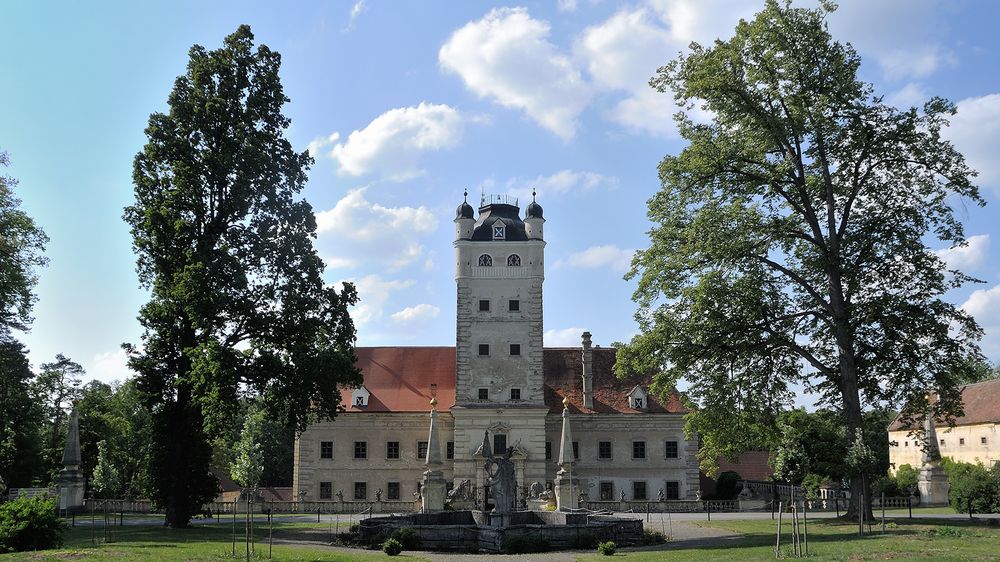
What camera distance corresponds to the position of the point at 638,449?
4634 centimetres

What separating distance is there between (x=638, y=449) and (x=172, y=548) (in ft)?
102

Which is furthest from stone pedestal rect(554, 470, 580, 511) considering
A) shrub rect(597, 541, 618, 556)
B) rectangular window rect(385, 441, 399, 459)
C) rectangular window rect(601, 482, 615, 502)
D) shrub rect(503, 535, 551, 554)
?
shrub rect(597, 541, 618, 556)

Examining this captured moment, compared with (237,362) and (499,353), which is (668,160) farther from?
(499,353)

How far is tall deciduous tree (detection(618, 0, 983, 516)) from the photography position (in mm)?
25812

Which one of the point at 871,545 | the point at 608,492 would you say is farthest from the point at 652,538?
the point at 608,492

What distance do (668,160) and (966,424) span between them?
3714 cm

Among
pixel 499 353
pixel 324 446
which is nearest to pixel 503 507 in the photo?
pixel 499 353

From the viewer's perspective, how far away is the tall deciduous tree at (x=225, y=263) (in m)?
26.9

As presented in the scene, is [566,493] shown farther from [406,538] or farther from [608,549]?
[608,549]

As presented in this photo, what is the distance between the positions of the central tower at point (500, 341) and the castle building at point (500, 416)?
57mm

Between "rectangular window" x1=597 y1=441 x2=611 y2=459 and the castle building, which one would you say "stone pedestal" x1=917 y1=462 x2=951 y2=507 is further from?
"rectangular window" x1=597 y1=441 x2=611 y2=459

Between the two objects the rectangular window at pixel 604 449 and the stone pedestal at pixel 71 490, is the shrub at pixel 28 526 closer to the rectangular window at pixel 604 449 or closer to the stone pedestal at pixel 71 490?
the stone pedestal at pixel 71 490

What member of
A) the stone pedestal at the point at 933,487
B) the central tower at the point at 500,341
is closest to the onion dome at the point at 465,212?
the central tower at the point at 500,341

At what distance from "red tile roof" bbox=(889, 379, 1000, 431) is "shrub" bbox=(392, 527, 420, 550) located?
3897cm
